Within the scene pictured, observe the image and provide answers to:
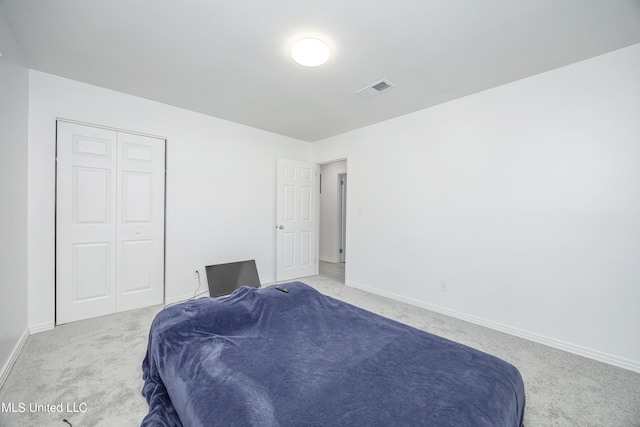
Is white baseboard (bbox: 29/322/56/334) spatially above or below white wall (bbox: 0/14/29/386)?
below

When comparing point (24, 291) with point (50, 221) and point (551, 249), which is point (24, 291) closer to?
point (50, 221)

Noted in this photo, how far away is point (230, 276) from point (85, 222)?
67.6 inches

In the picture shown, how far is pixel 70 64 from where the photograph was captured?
2379mm

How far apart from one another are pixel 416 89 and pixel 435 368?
2.60 m

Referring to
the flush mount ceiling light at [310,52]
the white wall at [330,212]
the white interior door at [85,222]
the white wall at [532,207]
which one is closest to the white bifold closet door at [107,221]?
the white interior door at [85,222]

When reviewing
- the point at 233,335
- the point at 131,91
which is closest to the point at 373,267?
the point at 233,335

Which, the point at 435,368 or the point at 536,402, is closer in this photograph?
the point at 435,368

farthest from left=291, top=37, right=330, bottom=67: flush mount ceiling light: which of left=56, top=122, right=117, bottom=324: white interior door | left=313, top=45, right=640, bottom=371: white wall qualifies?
left=56, top=122, right=117, bottom=324: white interior door

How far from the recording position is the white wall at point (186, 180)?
251 cm

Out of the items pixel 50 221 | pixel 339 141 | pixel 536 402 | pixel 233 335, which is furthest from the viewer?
pixel 339 141

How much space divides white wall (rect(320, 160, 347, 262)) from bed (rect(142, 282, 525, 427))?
14.8 ft

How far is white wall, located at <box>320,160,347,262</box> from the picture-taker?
626cm

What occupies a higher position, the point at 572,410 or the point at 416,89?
the point at 416,89

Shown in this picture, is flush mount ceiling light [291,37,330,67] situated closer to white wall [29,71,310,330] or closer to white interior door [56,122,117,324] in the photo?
white wall [29,71,310,330]
